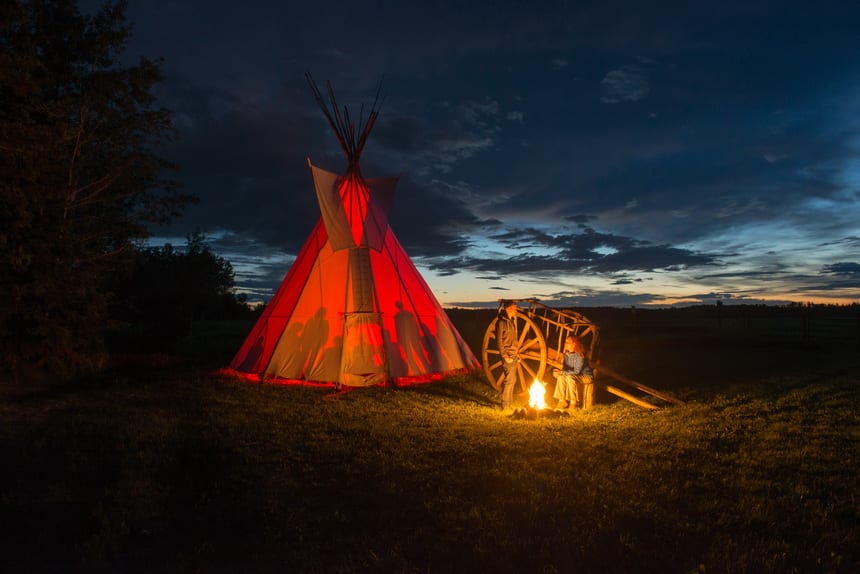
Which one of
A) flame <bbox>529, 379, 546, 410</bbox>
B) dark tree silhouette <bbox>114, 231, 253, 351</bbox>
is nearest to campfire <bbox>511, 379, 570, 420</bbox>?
flame <bbox>529, 379, 546, 410</bbox>

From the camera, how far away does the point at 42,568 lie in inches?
139

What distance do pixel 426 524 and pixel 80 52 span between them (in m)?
14.9

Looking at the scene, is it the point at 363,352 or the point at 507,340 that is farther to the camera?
the point at 363,352

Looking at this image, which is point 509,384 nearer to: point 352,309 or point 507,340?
point 507,340

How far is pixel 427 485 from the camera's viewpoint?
495 centimetres

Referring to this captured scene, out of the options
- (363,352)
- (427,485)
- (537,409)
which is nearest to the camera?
(427,485)

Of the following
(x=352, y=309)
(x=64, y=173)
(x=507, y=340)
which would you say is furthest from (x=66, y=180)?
(x=507, y=340)

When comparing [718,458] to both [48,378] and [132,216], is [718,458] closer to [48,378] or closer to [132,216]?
[48,378]

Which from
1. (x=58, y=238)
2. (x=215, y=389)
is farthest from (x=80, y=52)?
(x=215, y=389)

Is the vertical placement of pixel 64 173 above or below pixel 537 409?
above

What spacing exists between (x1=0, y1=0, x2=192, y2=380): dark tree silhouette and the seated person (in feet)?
30.7

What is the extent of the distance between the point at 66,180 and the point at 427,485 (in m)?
12.0

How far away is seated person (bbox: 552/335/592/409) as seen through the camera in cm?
870

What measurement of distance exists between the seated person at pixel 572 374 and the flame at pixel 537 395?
0.54m
